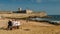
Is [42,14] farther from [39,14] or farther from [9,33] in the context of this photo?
[9,33]

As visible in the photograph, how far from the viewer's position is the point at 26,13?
85.8 metres

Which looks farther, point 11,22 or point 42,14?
point 42,14

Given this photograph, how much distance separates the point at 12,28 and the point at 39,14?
7415 centimetres

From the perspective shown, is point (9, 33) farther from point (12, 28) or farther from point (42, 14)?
point (42, 14)

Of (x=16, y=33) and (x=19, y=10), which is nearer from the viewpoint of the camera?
(x=16, y=33)

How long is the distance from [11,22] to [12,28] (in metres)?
0.58

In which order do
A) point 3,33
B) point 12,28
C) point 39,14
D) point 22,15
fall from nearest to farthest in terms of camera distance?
point 3,33
point 12,28
point 22,15
point 39,14

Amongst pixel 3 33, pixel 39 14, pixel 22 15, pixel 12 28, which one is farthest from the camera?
pixel 39 14

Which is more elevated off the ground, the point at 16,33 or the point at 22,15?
the point at 16,33

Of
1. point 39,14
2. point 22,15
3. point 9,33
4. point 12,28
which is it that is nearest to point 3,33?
point 9,33

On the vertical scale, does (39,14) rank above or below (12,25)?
below

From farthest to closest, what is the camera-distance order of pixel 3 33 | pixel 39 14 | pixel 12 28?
pixel 39 14
pixel 12 28
pixel 3 33

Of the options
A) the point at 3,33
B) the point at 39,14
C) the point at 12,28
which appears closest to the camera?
the point at 3,33

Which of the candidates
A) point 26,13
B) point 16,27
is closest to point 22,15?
point 26,13
